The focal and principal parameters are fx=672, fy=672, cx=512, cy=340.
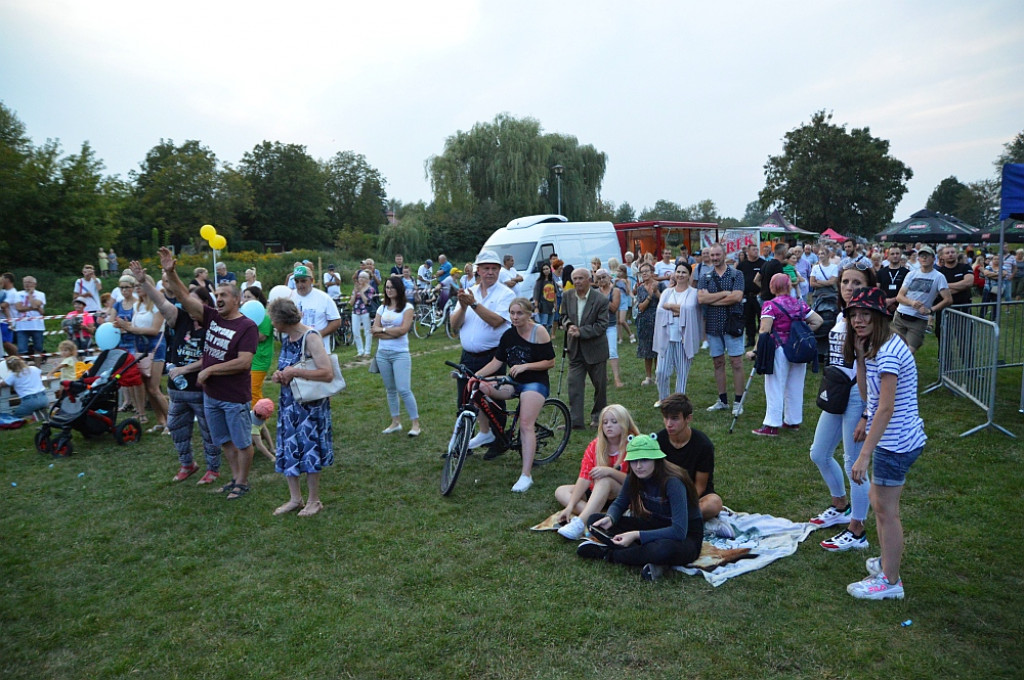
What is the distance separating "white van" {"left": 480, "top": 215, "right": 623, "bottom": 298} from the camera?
16953 mm

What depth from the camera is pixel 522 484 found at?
5824 millimetres

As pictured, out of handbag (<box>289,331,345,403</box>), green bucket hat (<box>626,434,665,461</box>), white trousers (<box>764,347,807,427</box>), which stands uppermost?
handbag (<box>289,331,345,403</box>)

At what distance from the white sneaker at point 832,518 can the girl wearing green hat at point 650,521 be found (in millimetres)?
1167

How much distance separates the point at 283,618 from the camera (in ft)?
→ 12.8

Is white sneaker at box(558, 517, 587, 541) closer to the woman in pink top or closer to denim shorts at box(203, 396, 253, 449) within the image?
denim shorts at box(203, 396, 253, 449)

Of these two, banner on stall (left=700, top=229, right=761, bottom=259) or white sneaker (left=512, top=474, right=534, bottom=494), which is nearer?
white sneaker (left=512, top=474, right=534, bottom=494)

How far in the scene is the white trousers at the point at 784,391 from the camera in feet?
23.2

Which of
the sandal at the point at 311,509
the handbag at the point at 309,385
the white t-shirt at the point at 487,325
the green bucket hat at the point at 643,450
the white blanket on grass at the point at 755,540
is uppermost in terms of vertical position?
the white t-shirt at the point at 487,325

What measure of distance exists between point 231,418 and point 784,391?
5.56m

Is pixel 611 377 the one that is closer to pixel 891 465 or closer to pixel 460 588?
pixel 460 588

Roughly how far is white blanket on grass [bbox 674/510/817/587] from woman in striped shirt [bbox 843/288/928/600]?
82 cm

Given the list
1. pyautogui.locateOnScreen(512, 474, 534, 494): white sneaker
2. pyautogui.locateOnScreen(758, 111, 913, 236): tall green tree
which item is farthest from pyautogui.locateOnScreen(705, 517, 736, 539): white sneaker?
pyautogui.locateOnScreen(758, 111, 913, 236): tall green tree

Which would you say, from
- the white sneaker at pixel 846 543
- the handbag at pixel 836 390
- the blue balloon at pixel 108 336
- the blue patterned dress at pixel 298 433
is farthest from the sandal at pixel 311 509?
the blue balloon at pixel 108 336

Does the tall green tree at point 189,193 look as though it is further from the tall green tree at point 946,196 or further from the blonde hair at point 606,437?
the tall green tree at point 946,196
